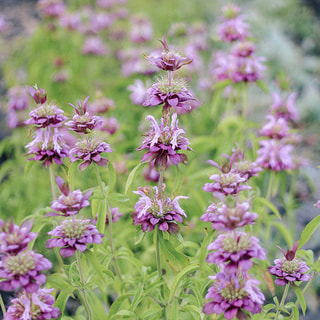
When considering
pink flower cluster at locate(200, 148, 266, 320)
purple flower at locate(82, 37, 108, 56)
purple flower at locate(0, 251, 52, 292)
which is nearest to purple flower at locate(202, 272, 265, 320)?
pink flower cluster at locate(200, 148, 266, 320)

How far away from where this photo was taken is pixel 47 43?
4.38 m

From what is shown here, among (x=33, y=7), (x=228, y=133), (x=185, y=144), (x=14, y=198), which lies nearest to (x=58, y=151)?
(x=185, y=144)

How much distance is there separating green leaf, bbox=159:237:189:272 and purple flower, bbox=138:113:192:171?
11.3 inches

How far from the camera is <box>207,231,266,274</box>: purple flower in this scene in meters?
1.10

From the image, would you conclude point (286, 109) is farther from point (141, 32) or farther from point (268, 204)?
point (141, 32)

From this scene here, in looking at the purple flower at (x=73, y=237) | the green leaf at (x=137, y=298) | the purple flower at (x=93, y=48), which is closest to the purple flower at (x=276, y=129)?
the green leaf at (x=137, y=298)

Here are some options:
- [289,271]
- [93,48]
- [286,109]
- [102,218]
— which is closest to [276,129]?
[286,109]

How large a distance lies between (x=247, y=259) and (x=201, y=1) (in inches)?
274

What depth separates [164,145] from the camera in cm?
137

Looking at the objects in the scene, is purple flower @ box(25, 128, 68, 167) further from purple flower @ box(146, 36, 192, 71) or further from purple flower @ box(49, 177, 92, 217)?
purple flower @ box(146, 36, 192, 71)

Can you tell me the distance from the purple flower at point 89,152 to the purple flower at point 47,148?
125 mm

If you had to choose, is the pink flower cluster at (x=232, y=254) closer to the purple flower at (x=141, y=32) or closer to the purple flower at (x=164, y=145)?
the purple flower at (x=164, y=145)

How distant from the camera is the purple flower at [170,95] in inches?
53.5

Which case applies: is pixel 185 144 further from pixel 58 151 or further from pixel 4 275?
pixel 4 275
